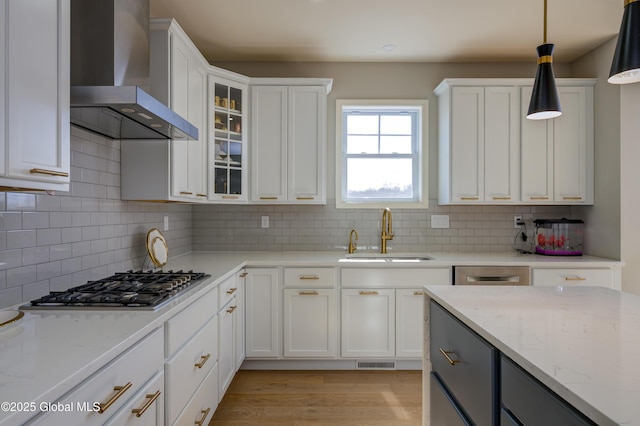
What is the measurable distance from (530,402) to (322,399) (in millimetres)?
2009

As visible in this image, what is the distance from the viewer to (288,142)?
10.9ft

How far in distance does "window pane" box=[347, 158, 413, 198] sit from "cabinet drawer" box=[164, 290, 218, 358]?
2.02 meters

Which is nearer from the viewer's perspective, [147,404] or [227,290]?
[147,404]

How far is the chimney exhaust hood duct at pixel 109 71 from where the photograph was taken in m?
1.54

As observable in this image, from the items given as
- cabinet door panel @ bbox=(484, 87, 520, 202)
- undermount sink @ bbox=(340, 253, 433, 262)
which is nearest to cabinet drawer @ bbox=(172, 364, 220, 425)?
undermount sink @ bbox=(340, 253, 433, 262)

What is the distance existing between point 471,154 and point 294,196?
1634mm

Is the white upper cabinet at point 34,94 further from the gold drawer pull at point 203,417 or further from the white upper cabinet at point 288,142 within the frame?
the white upper cabinet at point 288,142

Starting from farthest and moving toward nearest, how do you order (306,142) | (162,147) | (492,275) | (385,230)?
(385,230) → (306,142) → (492,275) → (162,147)

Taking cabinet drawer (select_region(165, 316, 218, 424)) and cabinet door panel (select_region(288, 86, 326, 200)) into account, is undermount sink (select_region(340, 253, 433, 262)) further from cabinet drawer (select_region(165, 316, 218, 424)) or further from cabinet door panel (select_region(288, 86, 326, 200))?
cabinet drawer (select_region(165, 316, 218, 424))

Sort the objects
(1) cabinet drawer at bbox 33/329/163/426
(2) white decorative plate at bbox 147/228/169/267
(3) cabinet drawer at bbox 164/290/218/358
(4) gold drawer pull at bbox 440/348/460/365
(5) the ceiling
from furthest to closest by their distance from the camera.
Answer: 1. (5) the ceiling
2. (2) white decorative plate at bbox 147/228/169/267
3. (3) cabinet drawer at bbox 164/290/218/358
4. (4) gold drawer pull at bbox 440/348/460/365
5. (1) cabinet drawer at bbox 33/329/163/426

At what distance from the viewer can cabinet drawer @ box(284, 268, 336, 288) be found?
10.0 feet

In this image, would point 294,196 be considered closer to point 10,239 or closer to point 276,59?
point 276,59

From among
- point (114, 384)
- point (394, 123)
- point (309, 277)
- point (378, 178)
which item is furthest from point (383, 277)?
point (114, 384)

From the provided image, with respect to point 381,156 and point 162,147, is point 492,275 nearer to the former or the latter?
point 381,156
